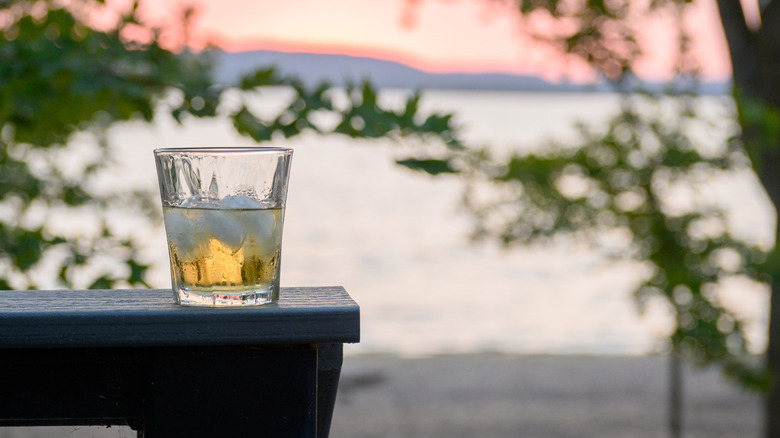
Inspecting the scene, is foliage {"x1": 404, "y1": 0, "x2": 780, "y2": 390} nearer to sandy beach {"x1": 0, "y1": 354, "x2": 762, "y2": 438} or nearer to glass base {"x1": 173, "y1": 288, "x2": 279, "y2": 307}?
sandy beach {"x1": 0, "y1": 354, "x2": 762, "y2": 438}

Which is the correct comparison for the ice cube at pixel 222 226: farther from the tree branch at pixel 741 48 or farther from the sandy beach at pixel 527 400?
the sandy beach at pixel 527 400

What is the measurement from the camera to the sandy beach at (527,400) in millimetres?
10203

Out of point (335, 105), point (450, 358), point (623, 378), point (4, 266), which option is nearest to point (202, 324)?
point (335, 105)

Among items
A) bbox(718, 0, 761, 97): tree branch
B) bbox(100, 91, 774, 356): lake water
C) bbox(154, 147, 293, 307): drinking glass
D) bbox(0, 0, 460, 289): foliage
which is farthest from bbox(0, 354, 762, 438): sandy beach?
bbox(154, 147, 293, 307): drinking glass

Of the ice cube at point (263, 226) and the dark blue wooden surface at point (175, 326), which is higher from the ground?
the ice cube at point (263, 226)

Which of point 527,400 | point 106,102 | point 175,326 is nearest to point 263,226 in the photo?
point 175,326

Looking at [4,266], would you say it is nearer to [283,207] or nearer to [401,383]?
[283,207]

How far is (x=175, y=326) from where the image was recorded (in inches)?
36.1

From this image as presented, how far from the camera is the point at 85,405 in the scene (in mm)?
951

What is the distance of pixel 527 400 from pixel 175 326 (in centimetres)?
1138

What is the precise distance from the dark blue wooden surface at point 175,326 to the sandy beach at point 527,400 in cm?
819

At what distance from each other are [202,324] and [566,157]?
551 centimetres

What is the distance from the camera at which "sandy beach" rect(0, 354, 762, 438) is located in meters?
10.2

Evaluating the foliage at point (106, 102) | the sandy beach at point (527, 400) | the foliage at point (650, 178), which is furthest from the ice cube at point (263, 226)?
the sandy beach at point (527, 400)
